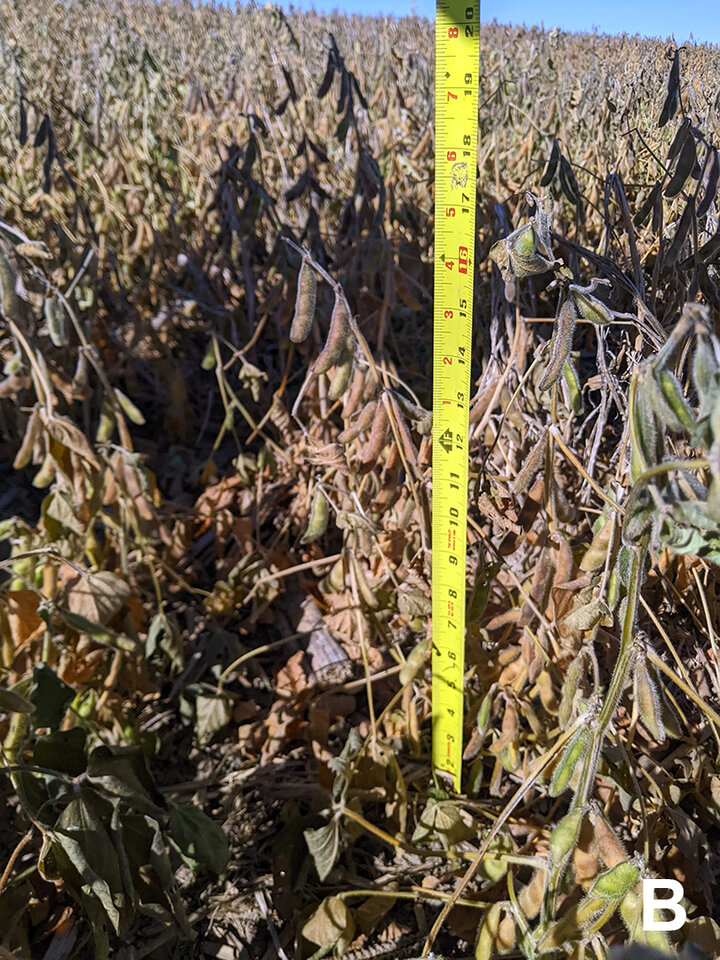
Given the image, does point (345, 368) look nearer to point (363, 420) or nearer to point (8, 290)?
point (363, 420)

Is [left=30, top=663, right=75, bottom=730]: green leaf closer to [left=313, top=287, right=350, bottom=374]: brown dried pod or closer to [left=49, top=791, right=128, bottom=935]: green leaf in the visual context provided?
[left=49, top=791, right=128, bottom=935]: green leaf

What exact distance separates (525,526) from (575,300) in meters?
0.34

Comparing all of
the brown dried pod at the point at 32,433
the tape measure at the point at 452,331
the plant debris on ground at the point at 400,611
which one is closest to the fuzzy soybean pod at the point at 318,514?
the plant debris on ground at the point at 400,611

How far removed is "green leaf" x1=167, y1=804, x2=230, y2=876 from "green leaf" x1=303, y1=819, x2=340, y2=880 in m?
0.12

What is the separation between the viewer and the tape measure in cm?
90

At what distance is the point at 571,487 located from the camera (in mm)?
1304

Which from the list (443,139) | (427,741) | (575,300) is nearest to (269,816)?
(427,741)

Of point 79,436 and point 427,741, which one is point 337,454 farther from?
point 427,741

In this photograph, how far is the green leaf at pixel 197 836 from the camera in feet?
3.41

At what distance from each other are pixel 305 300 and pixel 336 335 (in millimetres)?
117

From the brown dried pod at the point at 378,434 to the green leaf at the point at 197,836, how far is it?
0.55 m

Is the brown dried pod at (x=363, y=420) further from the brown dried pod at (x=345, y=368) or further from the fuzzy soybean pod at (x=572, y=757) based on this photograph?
the fuzzy soybean pod at (x=572, y=757)

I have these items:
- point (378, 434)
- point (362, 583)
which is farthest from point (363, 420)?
point (362, 583)

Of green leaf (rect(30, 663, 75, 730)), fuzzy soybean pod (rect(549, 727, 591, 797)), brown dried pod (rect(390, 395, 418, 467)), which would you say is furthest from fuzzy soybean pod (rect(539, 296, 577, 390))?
green leaf (rect(30, 663, 75, 730))
